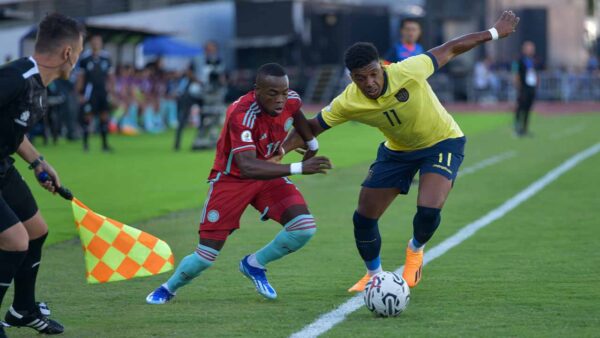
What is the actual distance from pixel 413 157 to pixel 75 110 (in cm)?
2158

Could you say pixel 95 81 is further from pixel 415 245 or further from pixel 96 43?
pixel 415 245

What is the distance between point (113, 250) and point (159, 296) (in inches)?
19.5

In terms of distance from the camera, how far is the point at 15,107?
656 cm

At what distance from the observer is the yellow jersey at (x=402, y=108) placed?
325 inches

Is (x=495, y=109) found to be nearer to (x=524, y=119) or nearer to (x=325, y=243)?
(x=524, y=119)

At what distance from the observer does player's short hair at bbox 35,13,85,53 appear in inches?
265

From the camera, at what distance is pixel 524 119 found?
27.5 m

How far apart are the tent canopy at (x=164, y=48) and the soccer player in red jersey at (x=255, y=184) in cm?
2940

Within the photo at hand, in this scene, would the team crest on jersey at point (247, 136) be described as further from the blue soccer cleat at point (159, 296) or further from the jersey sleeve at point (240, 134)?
the blue soccer cleat at point (159, 296)

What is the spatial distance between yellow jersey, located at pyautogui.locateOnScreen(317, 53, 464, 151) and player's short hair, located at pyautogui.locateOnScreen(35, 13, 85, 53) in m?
2.34

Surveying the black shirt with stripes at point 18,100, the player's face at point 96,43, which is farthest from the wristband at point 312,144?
the player's face at point 96,43

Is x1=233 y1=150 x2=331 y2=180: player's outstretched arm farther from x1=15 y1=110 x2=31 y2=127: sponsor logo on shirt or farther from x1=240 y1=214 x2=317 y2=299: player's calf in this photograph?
x1=15 y1=110 x2=31 y2=127: sponsor logo on shirt

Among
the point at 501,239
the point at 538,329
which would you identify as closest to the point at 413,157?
the point at 538,329

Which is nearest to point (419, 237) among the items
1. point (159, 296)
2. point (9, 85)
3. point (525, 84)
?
point (159, 296)
